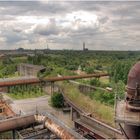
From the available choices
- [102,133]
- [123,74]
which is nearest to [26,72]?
[123,74]

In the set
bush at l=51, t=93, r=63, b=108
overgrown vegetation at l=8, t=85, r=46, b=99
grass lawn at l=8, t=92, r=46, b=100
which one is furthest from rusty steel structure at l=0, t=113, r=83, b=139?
overgrown vegetation at l=8, t=85, r=46, b=99

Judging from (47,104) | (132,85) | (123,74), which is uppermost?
(132,85)

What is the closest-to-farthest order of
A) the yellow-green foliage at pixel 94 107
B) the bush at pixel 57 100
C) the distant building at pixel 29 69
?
the yellow-green foliage at pixel 94 107 → the bush at pixel 57 100 → the distant building at pixel 29 69

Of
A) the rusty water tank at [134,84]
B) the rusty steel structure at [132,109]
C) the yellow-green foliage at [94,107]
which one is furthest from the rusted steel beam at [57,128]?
the yellow-green foliage at [94,107]

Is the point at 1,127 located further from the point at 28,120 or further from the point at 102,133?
the point at 102,133

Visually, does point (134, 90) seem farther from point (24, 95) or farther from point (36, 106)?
point (24, 95)

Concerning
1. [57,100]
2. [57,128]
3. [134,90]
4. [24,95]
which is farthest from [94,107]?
[24,95]

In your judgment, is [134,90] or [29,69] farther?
[29,69]

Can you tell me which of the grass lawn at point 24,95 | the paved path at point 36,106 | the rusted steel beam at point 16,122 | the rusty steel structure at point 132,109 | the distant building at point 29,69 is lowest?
the paved path at point 36,106

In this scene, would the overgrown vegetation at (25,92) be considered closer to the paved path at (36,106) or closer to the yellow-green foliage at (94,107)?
the paved path at (36,106)
